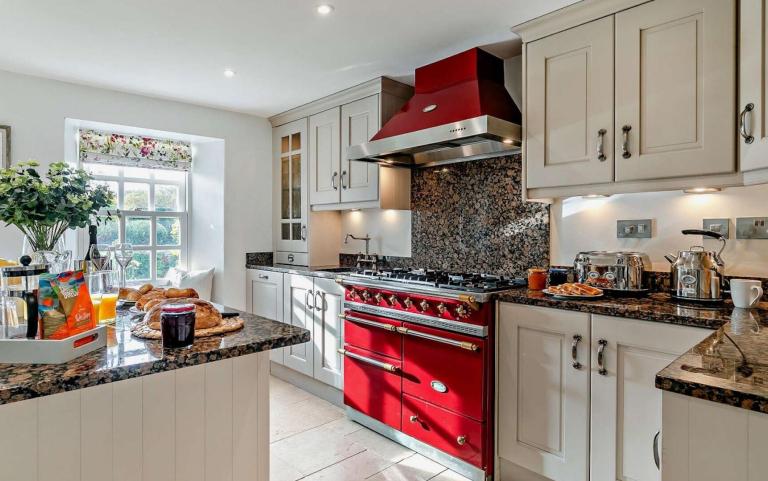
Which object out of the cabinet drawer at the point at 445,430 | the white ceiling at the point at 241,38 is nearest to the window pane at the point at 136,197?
the white ceiling at the point at 241,38

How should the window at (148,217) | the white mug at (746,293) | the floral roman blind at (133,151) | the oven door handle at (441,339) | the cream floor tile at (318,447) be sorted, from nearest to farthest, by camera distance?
the white mug at (746,293)
the oven door handle at (441,339)
the cream floor tile at (318,447)
the floral roman blind at (133,151)
the window at (148,217)

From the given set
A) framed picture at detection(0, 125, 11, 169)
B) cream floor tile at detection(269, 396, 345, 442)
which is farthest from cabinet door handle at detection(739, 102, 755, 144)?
framed picture at detection(0, 125, 11, 169)

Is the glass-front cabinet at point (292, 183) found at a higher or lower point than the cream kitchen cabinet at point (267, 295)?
higher

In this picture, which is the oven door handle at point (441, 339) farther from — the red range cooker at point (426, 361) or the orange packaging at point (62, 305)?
the orange packaging at point (62, 305)

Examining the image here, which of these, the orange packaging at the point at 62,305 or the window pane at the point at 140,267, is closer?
the orange packaging at the point at 62,305

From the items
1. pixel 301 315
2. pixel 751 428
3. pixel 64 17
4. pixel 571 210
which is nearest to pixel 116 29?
pixel 64 17

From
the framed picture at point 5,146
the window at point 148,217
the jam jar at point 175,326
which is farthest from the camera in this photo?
the window at point 148,217

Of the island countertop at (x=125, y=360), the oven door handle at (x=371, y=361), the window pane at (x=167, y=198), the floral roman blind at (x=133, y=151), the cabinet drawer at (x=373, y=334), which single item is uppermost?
the floral roman blind at (x=133, y=151)

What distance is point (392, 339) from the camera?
2.62 m

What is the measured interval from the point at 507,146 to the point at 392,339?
52.5 inches

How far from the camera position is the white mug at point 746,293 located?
1720mm

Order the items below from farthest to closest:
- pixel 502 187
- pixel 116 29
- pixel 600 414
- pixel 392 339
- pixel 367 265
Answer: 1. pixel 367 265
2. pixel 502 187
3. pixel 392 339
4. pixel 116 29
5. pixel 600 414

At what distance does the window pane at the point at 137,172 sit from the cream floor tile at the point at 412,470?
331 centimetres

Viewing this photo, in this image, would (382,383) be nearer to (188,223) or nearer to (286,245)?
(286,245)
